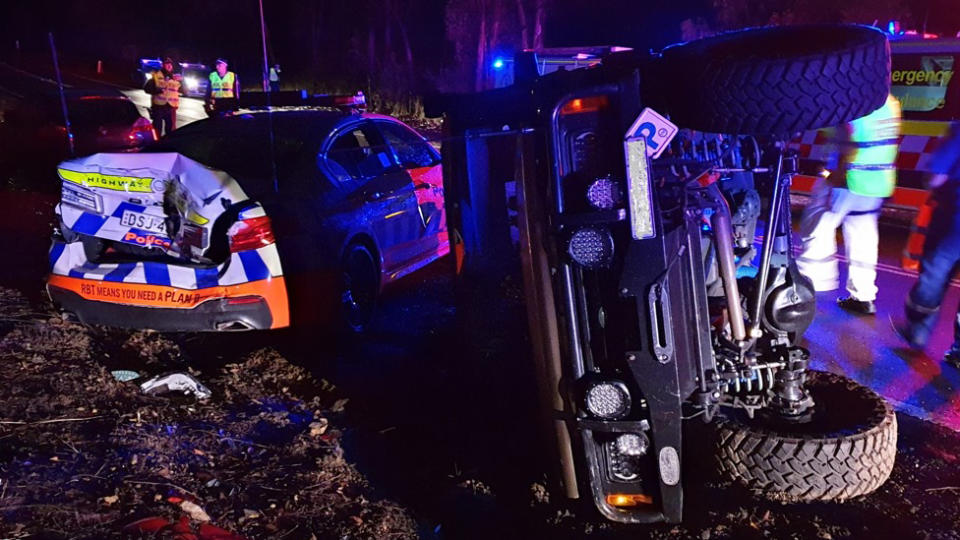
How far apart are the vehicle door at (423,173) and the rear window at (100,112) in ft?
26.1

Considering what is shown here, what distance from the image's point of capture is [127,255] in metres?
4.50

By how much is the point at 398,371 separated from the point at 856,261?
340 centimetres

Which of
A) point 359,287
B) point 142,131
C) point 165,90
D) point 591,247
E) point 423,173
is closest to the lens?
point 591,247

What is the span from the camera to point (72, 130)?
11852 millimetres

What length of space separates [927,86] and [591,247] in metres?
7.37

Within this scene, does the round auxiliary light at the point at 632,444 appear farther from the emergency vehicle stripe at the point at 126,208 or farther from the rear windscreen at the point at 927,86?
the rear windscreen at the point at 927,86

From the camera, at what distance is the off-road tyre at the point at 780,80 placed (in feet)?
7.86

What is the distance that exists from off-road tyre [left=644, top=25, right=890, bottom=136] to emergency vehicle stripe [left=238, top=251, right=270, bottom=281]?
2644mm

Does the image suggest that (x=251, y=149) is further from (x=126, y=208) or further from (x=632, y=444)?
(x=632, y=444)

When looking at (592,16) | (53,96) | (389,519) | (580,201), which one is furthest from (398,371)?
(592,16)

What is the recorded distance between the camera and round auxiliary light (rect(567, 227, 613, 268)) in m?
2.48

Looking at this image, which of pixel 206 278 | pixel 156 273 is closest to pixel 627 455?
pixel 206 278

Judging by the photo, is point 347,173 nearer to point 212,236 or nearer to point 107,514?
point 212,236

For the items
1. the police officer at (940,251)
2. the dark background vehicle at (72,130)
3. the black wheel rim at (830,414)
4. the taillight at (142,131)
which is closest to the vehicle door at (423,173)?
the black wheel rim at (830,414)
